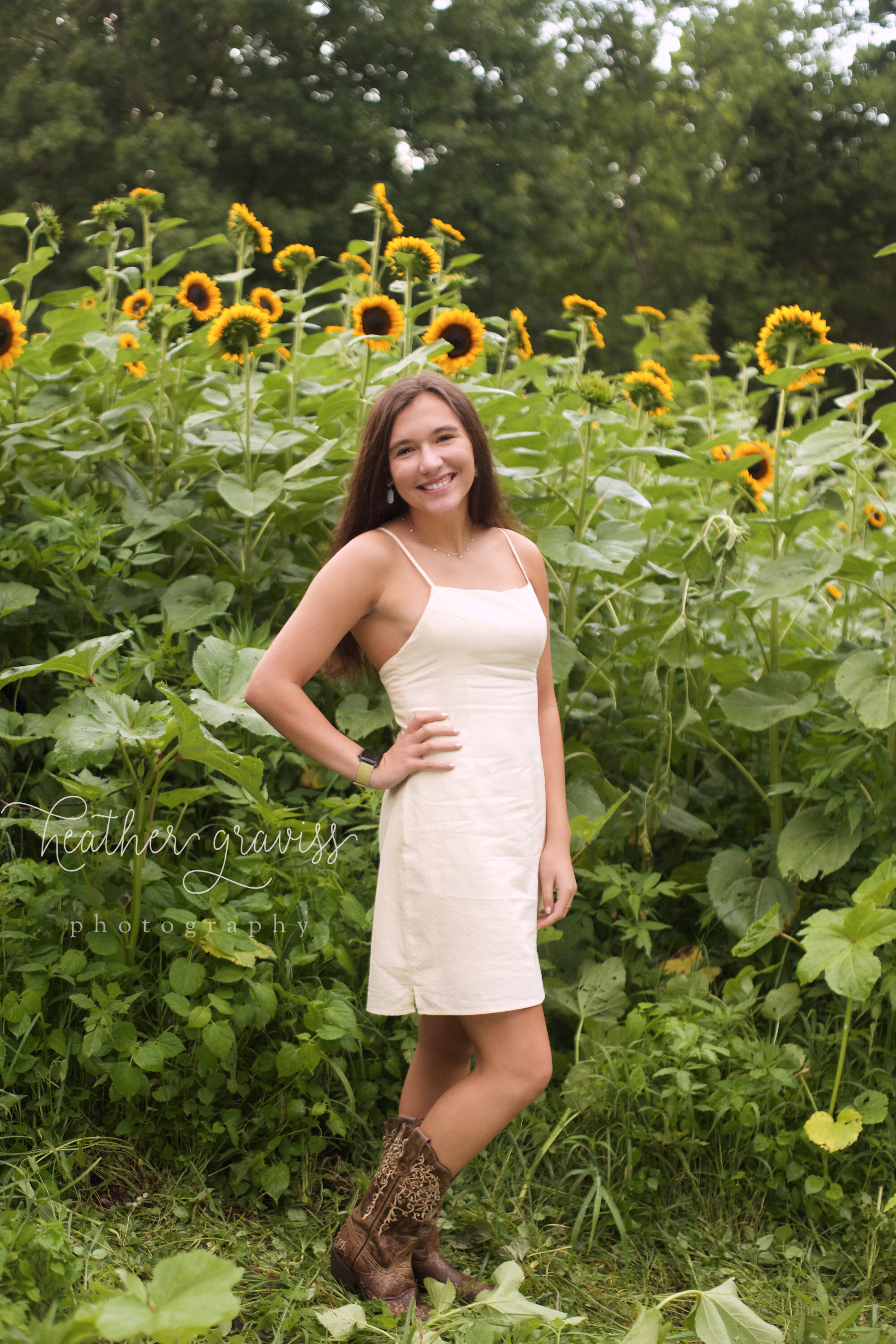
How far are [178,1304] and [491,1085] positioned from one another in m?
0.73

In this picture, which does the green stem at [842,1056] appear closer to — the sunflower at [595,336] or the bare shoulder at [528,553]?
the bare shoulder at [528,553]

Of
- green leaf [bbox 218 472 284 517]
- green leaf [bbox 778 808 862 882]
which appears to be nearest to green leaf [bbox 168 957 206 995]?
green leaf [bbox 218 472 284 517]

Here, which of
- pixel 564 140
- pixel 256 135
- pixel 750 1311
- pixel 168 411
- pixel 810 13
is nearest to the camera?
pixel 750 1311

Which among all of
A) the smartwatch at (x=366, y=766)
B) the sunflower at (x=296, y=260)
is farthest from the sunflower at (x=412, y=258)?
the smartwatch at (x=366, y=766)

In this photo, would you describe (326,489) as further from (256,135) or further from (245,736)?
(256,135)

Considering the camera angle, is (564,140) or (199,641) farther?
(564,140)

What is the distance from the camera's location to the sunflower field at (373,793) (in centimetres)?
215

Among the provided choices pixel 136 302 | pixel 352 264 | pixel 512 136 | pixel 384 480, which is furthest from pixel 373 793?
pixel 512 136

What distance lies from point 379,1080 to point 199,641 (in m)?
1.13

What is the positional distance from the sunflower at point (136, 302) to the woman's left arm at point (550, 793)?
1.74m

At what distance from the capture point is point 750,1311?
179 centimetres

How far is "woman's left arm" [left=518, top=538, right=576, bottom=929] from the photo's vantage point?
6.74 feet

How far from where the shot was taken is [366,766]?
6.23 ft

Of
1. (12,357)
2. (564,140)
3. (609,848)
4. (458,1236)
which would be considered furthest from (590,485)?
(564,140)
